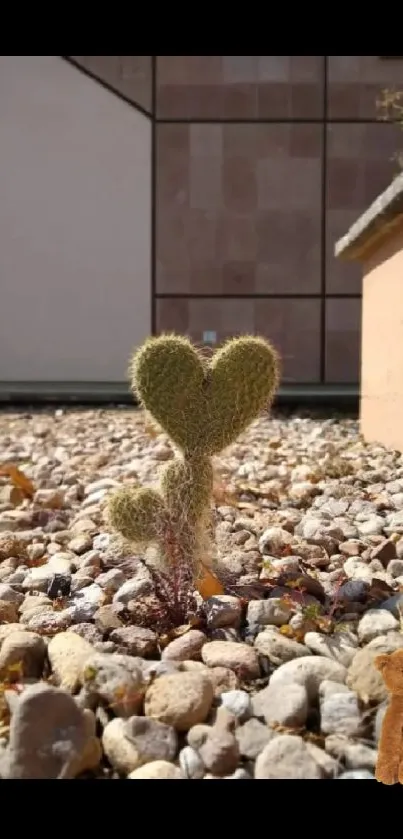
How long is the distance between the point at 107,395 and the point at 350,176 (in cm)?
354

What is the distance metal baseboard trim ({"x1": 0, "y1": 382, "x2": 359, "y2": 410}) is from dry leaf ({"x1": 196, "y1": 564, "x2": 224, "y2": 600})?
18.8ft

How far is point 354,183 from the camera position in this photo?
29.0 feet

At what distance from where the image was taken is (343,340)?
895 centimetres

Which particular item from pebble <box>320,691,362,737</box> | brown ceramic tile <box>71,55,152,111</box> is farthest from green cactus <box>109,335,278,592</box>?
brown ceramic tile <box>71,55,152,111</box>

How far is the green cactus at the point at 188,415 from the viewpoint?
1956 millimetres

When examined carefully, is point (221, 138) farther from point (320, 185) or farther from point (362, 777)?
point (362, 777)

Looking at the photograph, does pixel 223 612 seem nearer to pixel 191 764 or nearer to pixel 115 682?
pixel 115 682

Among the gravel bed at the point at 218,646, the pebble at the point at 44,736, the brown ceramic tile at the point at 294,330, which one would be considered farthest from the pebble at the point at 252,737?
the brown ceramic tile at the point at 294,330

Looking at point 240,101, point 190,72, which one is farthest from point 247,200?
point 190,72

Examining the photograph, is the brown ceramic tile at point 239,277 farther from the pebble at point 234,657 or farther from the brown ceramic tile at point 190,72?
the pebble at point 234,657

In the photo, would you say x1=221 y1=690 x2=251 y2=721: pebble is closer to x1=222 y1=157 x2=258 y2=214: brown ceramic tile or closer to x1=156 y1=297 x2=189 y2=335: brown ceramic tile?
x1=156 y1=297 x2=189 y2=335: brown ceramic tile

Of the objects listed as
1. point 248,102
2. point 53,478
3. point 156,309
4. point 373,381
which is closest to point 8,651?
point 53,478
